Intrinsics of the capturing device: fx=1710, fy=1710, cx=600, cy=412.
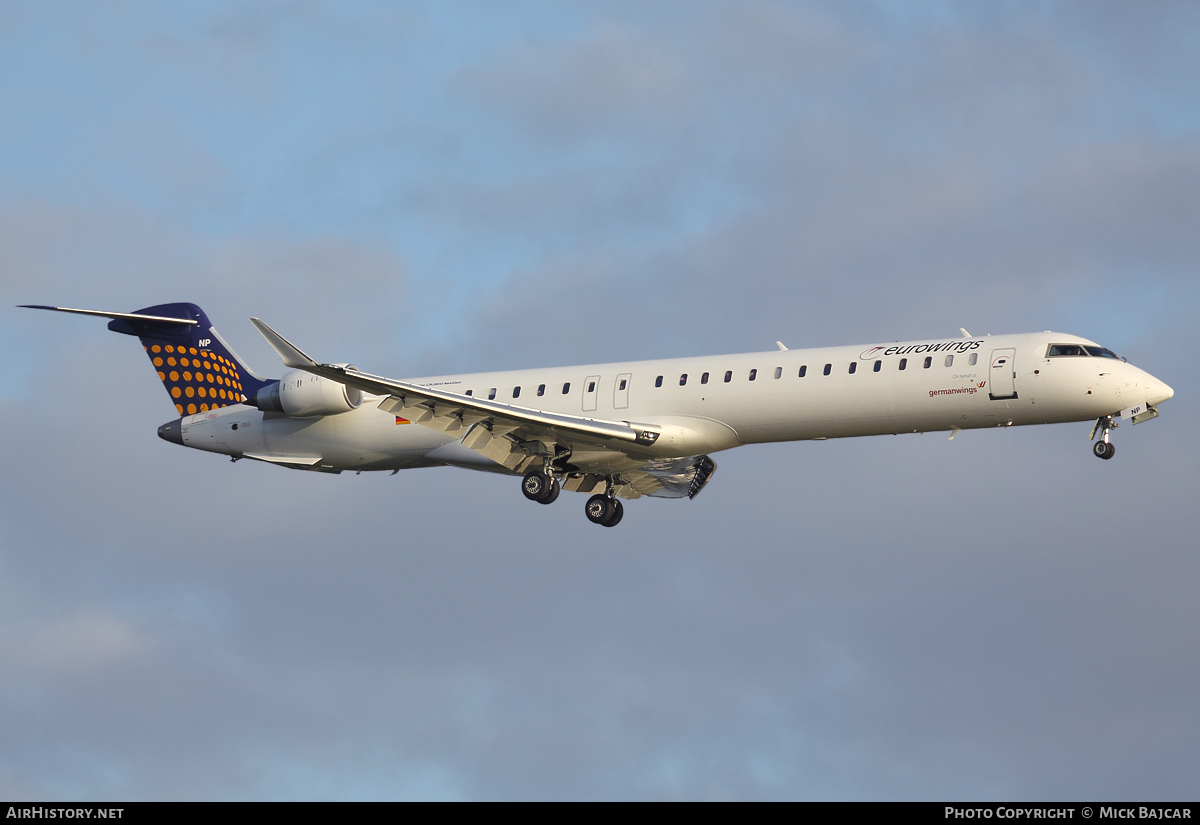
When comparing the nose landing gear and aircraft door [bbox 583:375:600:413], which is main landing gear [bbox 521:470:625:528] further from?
aircraft door [bbox 583:375:600:413]

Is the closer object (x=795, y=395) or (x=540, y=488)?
(x=795, y=395)

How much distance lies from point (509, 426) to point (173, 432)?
32.5 ft

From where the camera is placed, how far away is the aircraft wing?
3550 centimetres

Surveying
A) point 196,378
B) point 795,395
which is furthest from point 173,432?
point 795,395

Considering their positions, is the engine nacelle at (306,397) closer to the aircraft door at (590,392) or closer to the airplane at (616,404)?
the airplane at (616,404)

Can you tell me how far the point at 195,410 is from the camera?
4306 centimetres

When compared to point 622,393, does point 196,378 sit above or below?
above

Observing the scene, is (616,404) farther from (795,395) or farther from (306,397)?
(306,397)

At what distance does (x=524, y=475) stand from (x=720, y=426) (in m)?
5.26

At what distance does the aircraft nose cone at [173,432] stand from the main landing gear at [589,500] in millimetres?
9344

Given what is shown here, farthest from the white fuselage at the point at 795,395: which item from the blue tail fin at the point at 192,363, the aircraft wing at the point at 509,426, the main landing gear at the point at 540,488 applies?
the blue tail fin at the point at 192,363

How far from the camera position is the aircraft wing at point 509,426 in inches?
1398

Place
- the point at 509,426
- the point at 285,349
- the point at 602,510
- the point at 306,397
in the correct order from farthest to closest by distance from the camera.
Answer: the point at 602,510 → the point at 306,397 → the point at 509,426 → the point at 285,349

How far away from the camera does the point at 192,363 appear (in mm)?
43219
